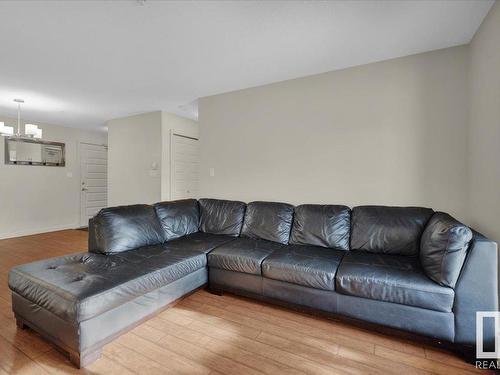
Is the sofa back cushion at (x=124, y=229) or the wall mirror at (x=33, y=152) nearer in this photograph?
the sofa back cushion at (x=124, y=229)

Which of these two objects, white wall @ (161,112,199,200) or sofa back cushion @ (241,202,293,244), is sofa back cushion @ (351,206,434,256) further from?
white wall @ (161,112,199,200)

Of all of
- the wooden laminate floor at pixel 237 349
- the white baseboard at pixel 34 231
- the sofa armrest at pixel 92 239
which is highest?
the sofa armrest at pixel 92 239

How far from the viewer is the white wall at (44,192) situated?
15.4 ft

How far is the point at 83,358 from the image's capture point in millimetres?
1471

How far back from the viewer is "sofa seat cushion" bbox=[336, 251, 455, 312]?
1.62 meters

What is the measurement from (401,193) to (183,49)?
8.47 ft

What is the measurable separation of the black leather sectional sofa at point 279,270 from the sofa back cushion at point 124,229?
0.03ft

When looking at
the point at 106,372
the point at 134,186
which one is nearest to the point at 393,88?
the point at 106,372

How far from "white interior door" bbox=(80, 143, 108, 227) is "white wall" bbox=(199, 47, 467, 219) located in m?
4.07

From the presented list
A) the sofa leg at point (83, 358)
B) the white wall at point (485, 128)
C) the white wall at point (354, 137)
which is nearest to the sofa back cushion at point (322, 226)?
the white wall at point (354, 137)

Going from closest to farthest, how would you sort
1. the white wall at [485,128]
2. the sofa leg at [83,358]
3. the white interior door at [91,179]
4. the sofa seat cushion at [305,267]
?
the sofa leg at [83,358], the white wall at [485,128], the sofa seat cushion at [305,267], the white interior door at [91,179]

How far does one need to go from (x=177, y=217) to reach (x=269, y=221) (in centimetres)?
111

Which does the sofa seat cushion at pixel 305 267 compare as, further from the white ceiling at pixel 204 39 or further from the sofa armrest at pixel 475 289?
the white ceiling at pixel 204 39

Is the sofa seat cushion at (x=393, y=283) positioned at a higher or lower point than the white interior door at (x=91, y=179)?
lower
